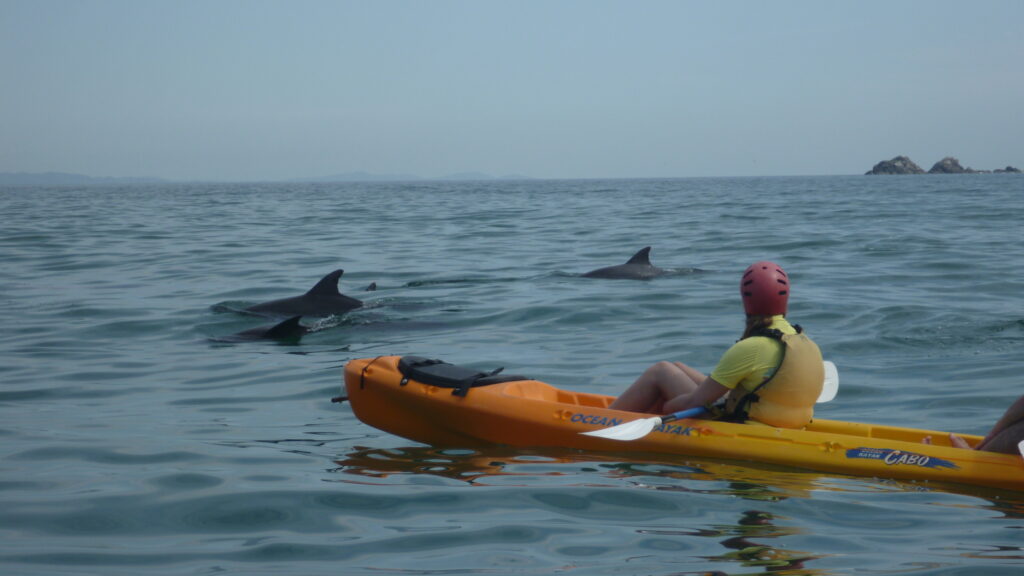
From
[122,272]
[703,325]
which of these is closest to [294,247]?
[122,272]

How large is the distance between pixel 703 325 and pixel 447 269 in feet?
25.8

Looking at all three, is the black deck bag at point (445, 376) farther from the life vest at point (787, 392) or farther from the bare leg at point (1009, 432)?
the bare leg at point (1009, 432)

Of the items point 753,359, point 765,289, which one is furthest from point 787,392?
point 765,289

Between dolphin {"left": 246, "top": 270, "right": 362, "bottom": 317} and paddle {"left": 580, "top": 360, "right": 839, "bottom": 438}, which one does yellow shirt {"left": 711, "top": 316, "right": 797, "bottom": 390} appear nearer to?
paddle {"left": 580, "top": 360, "right": 839, "bottom": 438}

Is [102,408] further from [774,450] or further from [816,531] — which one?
[816,531]

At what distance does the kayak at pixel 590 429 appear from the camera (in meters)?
6.66

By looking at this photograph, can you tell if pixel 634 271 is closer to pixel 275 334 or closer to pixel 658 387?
pixel 275 334

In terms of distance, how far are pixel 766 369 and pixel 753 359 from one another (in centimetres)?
14

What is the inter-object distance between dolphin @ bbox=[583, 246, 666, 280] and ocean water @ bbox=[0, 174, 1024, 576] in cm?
45

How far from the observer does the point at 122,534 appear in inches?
221

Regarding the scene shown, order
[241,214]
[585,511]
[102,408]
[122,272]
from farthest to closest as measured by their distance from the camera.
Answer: [241,214] → [122,272] → [102,408] → [585,511]

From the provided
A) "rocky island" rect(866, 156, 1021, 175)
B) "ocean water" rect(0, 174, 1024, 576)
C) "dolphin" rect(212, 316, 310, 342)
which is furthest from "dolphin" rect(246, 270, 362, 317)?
"rocky island" rect(866, 156, 1021, 175)

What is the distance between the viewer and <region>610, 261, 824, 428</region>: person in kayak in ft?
22.6

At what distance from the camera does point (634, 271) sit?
1781 centimetres
